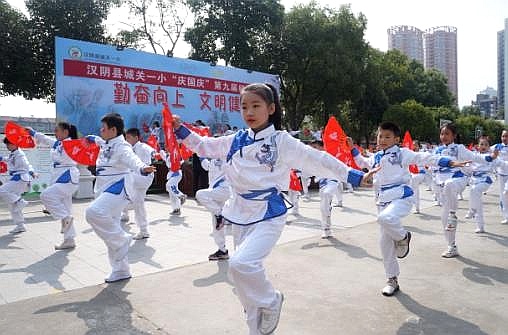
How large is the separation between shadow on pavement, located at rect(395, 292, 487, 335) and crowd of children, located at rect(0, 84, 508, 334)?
1.66ft

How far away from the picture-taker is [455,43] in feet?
247

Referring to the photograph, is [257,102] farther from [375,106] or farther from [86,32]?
[375,106]

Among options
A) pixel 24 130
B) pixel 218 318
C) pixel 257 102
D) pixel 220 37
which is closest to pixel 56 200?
pixel 24 130

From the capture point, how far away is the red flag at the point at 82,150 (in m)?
6.73

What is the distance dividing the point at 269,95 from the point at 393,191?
2.29 metres

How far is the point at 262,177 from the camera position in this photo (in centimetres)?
322

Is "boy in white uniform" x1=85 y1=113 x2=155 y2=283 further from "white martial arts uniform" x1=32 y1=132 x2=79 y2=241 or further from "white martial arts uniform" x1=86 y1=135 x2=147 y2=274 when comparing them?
"white martial arts uniform" x1=32 y1=132 x2=79 y2=241

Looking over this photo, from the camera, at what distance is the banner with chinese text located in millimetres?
13836

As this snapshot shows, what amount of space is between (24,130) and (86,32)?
14.0m

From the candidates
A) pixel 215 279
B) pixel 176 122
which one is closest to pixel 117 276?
pixel 215 279

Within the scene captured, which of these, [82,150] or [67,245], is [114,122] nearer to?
[82,150]

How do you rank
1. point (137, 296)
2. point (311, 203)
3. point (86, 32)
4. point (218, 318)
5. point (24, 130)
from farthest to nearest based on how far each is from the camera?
1. point (86, 32)
2. point (311, 203)
3. point (24, 130)
4. point (137, 296)
5. point (218, 318)

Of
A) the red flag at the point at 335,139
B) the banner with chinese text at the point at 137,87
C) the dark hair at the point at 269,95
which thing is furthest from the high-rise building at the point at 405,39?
the dark hair at the point at 269,95

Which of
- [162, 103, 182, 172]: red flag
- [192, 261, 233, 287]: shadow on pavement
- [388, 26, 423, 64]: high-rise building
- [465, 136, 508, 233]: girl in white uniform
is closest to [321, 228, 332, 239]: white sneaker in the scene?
[192, 261, 233, 287]: shadow on pavement
